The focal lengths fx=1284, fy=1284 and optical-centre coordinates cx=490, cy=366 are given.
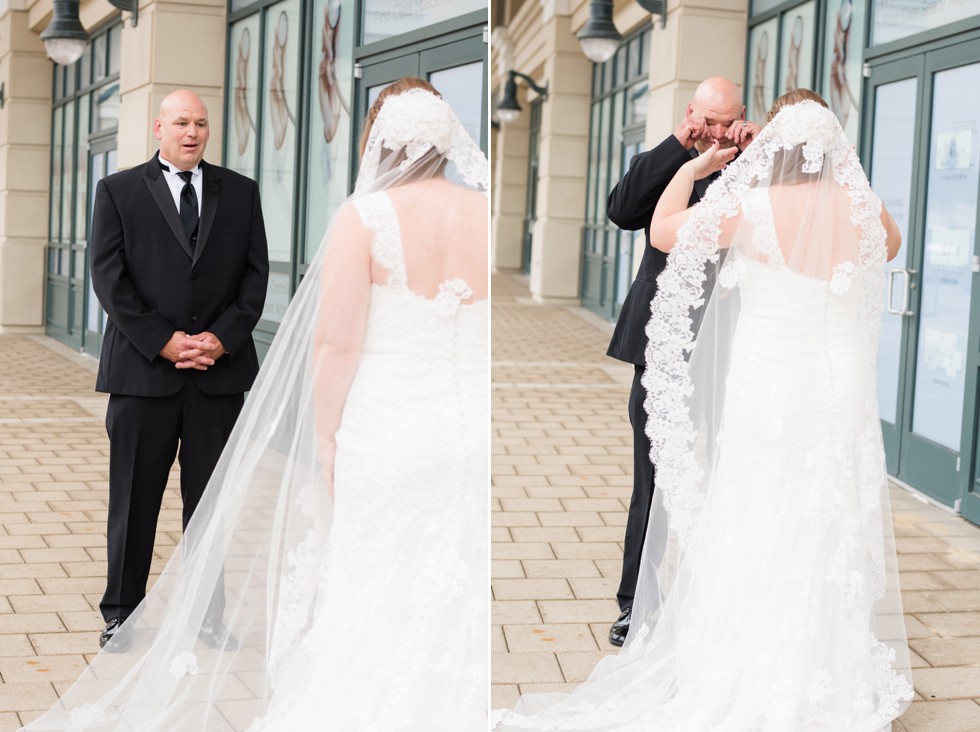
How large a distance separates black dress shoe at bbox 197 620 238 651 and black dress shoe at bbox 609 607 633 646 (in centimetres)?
133

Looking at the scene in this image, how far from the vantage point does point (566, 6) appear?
16.6m

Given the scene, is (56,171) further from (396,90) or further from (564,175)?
(396,90)

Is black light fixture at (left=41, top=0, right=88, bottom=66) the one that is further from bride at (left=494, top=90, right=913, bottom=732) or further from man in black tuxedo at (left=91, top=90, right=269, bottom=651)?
bride at (left=494, top=90, right=913, bottom=732)

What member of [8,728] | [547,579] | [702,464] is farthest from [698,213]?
[8,728]

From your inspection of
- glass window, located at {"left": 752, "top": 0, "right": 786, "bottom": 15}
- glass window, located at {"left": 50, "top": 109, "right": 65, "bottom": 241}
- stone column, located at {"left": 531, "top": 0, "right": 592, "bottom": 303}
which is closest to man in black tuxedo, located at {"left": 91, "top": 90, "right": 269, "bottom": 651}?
glass window, located at {"left": 752, "top": 0, "right": 786, "bottom": 15}

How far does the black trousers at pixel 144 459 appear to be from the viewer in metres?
3.88

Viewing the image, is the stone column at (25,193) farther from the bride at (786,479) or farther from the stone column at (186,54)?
the bride at (786,479)

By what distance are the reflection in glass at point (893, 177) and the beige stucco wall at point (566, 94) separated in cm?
245

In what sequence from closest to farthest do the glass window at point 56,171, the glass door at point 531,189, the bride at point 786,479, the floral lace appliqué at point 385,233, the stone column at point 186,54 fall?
the floral lace appliqué at point 385,233 → the bride at point 786,479 → the stone column at point 186,54 → the glass window at point 56,171 → the glass door at point 531,189

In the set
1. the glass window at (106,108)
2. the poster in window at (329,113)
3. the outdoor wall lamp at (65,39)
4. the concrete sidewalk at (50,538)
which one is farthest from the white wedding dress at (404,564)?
the glass window at (106,108)

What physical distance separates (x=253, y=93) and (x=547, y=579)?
519cm

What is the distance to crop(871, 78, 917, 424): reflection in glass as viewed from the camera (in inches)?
263

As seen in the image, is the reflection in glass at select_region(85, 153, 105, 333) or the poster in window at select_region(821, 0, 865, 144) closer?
the poster in window at select_region(821, 0, 865, 144)

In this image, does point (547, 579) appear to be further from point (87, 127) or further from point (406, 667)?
point (87, 127)
